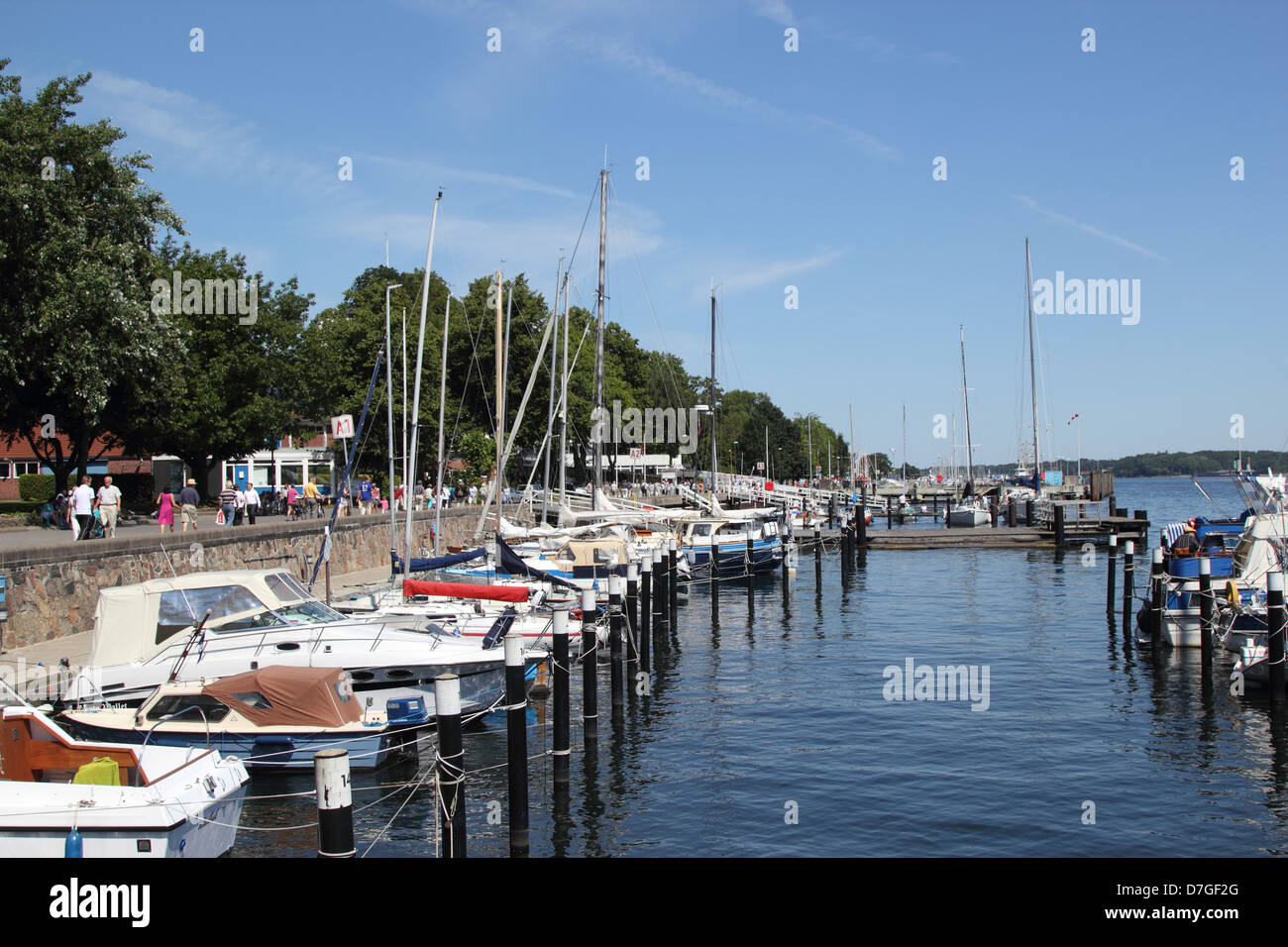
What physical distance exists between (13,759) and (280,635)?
5639 mm

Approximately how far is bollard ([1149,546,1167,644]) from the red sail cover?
15752mm

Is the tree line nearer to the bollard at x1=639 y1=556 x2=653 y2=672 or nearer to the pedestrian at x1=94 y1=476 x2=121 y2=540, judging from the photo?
the pedestrian at x1=94 y1=476 x2=121 y2=540

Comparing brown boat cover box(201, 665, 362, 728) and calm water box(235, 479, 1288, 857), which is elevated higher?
brown boat cover box(201, 665, 362, 728)

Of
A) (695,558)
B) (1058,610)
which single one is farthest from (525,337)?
(1058,610)

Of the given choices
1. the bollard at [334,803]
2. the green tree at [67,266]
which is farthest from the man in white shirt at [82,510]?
the bollard at [334,803]

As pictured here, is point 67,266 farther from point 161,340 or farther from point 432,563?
point 432,563

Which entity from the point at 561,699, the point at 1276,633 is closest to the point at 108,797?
the point at 561,699

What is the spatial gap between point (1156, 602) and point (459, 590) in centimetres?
1746

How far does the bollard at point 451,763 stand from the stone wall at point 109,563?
35.9ft

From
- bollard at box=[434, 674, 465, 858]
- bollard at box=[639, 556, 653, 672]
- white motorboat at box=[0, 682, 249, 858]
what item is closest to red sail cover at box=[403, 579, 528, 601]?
bollard at box=[639, 556, 653, 672]

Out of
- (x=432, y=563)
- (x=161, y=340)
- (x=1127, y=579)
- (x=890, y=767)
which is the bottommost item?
(x=890, y=767)

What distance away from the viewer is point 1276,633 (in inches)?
753

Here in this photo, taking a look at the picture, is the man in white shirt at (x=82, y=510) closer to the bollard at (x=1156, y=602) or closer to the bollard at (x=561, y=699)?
the bollard at (x=561, y=699)

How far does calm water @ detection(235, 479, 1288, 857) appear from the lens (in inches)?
536
